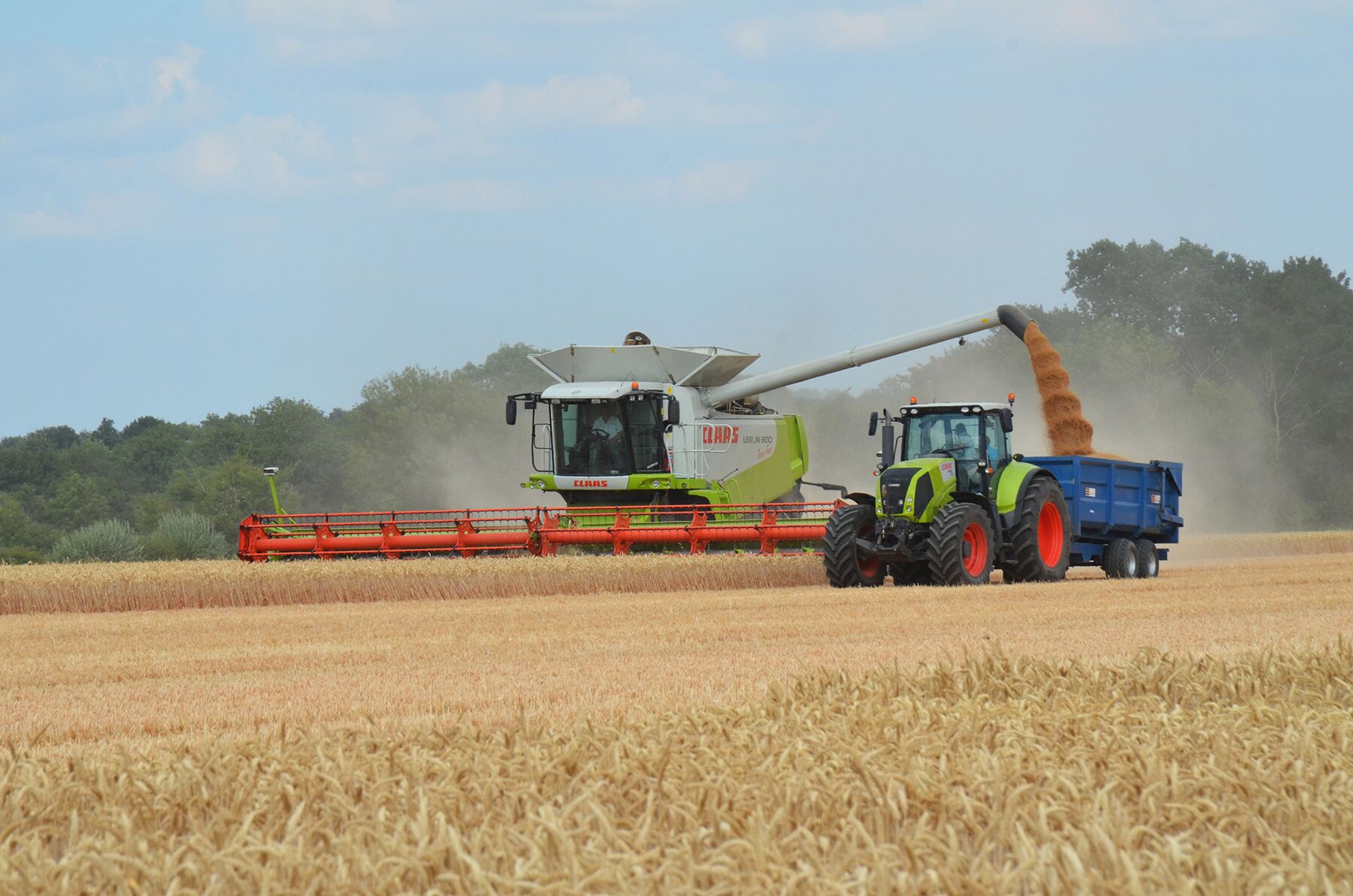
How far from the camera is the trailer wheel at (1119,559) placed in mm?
15016

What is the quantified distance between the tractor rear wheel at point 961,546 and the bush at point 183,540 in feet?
45.1

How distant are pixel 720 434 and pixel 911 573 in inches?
198

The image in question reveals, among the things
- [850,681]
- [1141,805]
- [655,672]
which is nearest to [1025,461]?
[655,672]

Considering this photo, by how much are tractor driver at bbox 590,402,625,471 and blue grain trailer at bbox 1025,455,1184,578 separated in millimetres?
5172

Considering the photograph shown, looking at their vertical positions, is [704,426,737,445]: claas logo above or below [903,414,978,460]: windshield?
above

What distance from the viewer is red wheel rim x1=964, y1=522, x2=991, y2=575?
520 inches

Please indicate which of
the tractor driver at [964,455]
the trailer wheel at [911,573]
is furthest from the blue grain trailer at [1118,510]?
the trailer wheel at [911,573]

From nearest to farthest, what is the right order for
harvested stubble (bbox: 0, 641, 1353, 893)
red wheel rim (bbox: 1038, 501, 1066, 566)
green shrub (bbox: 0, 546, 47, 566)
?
harvested stubble (bbox: 0, 641, 1353, 893), red wheel rim (bbox: 1038, 501, 1066, 566), green shrub (bbox: 0, 546, 47, 566)

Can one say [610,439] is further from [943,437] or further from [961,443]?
[961,443]

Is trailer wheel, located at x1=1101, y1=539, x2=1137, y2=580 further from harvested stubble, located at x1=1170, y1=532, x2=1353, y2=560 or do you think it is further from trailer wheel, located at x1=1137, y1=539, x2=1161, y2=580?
harvested stubble, located at x1=1170, y1=532, x2=1353, y2=560

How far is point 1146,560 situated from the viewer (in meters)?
15.5

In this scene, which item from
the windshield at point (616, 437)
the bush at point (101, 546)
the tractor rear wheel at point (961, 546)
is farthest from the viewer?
the bush at point (101, 546)

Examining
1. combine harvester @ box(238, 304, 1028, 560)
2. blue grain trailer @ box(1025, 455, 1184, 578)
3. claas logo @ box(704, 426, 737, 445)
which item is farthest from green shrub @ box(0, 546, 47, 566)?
blue grain trailer @ box(1025, 455, 1184, 578)

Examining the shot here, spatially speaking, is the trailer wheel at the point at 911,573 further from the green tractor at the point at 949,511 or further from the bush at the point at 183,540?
the bush at the point at 183,540
